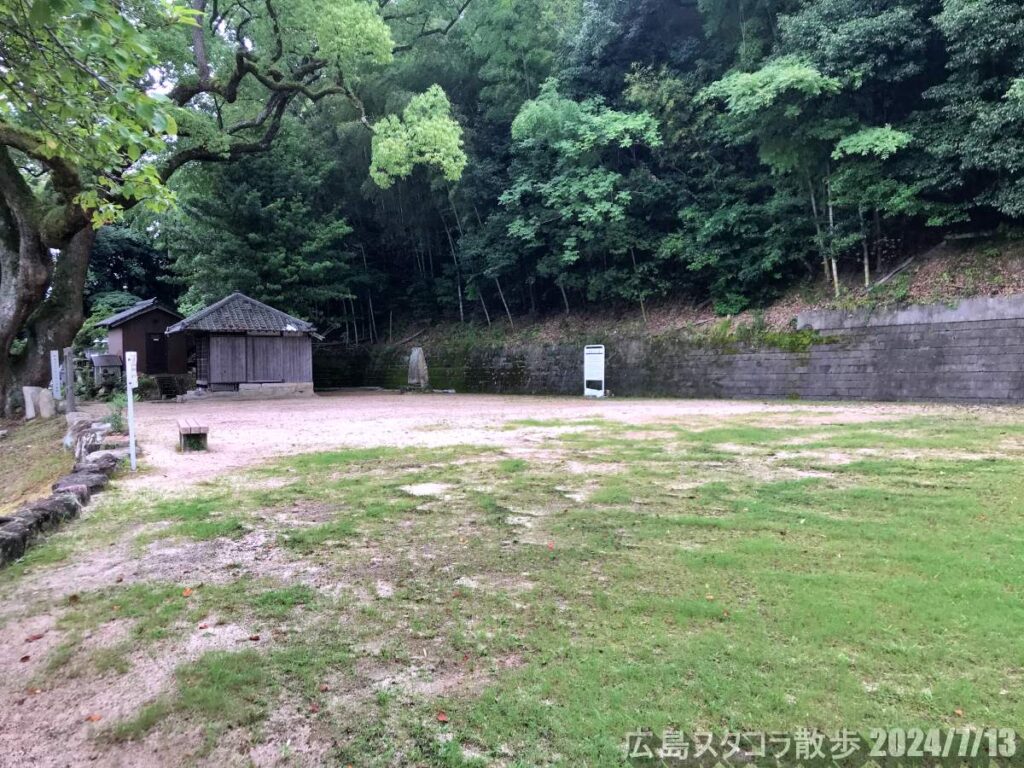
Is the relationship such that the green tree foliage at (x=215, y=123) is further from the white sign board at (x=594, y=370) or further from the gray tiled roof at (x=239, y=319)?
the white sign board at (x=594, y=370)

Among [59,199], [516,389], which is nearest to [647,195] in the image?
[516,389]

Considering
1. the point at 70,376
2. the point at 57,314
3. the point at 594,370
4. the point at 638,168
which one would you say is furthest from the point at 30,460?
the point at 638,168

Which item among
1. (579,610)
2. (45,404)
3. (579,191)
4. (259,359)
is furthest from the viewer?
(259,359)

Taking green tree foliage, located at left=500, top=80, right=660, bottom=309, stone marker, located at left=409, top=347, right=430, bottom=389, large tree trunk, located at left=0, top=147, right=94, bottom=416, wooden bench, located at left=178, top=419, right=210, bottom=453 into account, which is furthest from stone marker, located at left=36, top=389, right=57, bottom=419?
green tree foliage, located at left=500, top=80, right=660, bottom=309

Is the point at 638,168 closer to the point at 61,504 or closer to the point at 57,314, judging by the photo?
the point at 57,314

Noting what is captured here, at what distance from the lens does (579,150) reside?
17.6 m

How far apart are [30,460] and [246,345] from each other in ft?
36.1

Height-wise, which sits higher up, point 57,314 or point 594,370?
point 57,314

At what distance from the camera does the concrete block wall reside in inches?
445

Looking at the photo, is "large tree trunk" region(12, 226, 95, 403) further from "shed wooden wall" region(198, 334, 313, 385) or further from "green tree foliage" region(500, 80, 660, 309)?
"green tree foliage" region(500, 80, 660, 309)

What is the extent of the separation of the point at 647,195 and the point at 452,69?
9.18 m

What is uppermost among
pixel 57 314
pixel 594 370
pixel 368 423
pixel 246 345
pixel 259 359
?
pixel 57 314

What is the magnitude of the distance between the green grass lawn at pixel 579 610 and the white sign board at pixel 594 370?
12405 millimetres

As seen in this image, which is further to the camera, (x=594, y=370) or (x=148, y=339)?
(x=148, y=339)
